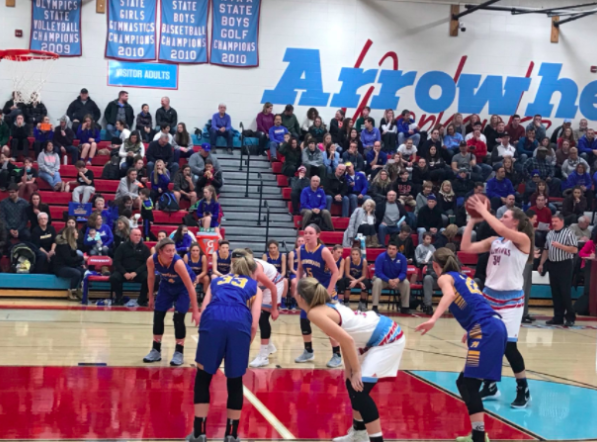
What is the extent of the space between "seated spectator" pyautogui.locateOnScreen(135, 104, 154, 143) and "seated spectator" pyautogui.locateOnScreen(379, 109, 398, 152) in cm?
657

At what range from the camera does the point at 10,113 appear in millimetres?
19188

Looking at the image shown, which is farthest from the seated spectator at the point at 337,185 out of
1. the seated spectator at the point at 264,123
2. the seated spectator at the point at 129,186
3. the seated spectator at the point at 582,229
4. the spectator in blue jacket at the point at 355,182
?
the seated spectator at the point at 582,229

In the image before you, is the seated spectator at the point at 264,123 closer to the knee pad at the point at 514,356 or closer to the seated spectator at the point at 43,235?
the seated spectator at the point at 43,235

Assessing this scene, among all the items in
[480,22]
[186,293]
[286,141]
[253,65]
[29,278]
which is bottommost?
[29,278]

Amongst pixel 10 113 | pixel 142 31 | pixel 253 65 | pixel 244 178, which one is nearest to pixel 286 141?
pixel 244 178

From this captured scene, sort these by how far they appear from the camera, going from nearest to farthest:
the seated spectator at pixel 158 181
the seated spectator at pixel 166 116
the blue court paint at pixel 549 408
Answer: the blue court paint at pixel 549 408, the seated spectator at pixel 158 181, the seated spectator at pixel 166 116

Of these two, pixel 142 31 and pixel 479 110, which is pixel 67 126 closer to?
pixel 142 31

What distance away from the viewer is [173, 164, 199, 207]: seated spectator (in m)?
17.6

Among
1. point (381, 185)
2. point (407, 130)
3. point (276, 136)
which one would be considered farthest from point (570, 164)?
point (276, 136)

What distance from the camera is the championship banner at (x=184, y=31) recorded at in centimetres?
2147

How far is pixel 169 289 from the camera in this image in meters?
8.86

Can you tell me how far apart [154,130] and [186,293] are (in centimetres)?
1234

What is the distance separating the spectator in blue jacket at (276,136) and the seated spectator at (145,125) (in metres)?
3.30

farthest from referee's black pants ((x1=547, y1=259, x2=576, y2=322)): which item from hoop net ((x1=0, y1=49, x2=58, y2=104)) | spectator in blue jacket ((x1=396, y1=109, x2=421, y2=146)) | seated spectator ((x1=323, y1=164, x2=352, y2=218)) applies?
hoop net ((x1=0, y1=49, x2=58, y2=104))
